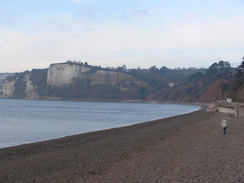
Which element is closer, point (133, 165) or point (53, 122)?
point (133, 165)

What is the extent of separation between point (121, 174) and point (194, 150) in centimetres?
538

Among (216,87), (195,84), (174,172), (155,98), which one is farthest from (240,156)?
(155,98)

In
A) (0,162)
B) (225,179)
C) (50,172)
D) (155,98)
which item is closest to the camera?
(225,179)

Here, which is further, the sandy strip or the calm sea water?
the calm sea water

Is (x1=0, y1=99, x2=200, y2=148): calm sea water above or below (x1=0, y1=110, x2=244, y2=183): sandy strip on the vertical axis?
below

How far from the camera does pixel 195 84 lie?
164875mm

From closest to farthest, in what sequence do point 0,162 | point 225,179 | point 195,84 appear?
point 225,179 → point 0,162 → point 195,84

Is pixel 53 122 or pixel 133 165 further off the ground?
pixel 133 165

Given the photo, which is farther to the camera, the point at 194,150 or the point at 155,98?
the point at 155,98

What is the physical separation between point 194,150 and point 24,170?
6.65 m

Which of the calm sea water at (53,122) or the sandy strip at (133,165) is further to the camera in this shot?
the calm sea water at (53,122)

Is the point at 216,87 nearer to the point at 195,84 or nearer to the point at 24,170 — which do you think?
the point at 195,84

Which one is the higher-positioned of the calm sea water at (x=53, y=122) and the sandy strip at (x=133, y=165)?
the sandy strip at (x=133, y=165)

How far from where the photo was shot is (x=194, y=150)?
1706 centimetres
